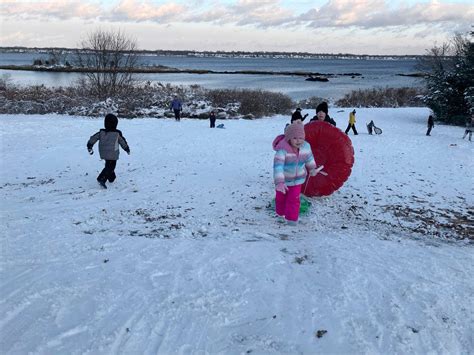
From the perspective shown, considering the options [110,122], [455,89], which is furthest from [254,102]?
[110,122]

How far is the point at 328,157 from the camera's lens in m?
7.67

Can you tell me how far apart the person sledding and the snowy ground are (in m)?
0.39

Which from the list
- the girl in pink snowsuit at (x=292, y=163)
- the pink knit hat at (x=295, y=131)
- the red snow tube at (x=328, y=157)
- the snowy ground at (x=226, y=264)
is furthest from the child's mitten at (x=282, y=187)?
Result: the red snow tube at (x=328, y=157)

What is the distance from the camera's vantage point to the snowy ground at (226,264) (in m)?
3.71

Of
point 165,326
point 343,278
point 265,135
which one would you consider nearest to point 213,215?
point 343,278

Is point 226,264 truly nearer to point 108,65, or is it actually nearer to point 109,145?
point 109,145

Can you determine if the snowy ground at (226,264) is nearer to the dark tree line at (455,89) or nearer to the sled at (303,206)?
the sled at (303,206)

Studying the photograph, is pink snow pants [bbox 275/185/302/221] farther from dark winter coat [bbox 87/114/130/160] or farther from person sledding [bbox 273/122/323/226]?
dark winter coat [bbox 87/114/130/160]

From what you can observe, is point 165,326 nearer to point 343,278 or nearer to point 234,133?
point 343,278

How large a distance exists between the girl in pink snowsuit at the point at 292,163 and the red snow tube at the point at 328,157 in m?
1.10

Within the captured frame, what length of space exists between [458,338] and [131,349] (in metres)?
2.86

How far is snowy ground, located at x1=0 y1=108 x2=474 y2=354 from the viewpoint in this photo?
3711mm

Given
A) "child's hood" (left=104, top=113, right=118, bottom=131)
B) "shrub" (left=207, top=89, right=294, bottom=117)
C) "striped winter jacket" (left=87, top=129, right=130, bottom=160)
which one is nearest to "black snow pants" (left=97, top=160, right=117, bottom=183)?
"striped winter jacket" (left=87, top=129, right=130, bottom=160)

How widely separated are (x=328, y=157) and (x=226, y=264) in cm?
350
